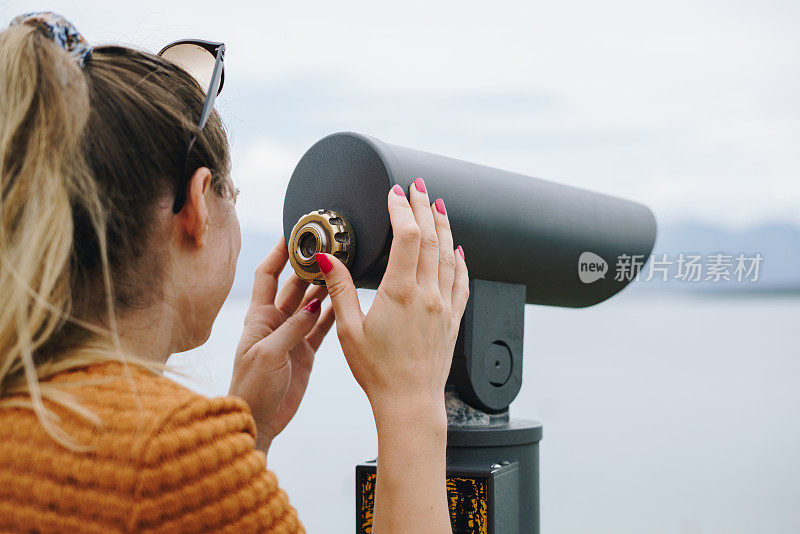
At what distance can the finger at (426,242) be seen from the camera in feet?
2.60

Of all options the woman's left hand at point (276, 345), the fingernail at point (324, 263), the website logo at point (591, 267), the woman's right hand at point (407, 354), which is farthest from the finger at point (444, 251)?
the website logo at point (591, 267)

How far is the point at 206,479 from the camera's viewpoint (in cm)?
60

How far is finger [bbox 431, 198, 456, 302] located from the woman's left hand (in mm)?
222

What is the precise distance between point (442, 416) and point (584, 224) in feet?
1.46

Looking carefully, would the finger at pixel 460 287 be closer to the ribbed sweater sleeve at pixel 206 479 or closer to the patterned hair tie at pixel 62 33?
the ribbed sweater sleeve at pixel 206 479

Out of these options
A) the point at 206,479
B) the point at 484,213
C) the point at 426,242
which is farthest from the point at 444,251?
the point at 206,479

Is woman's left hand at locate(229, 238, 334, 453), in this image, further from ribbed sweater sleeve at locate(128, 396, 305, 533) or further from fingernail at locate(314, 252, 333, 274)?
ribbed sweater sleeve at locate(128, 396, 305, 533)

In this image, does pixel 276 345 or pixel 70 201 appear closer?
pixel 70 201

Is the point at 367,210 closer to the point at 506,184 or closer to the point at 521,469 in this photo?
the point at 506,184

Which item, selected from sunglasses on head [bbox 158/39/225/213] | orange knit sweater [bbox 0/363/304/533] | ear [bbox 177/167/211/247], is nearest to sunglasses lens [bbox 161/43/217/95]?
sunglasses on head [bbox 158/39/225/213]

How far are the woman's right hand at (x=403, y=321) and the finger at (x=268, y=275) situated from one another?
0.26 m

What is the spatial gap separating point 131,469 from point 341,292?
295 mm

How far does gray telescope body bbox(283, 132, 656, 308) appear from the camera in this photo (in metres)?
0.86

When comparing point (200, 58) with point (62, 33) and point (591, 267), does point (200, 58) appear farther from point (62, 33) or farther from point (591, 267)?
point (591, 267)
